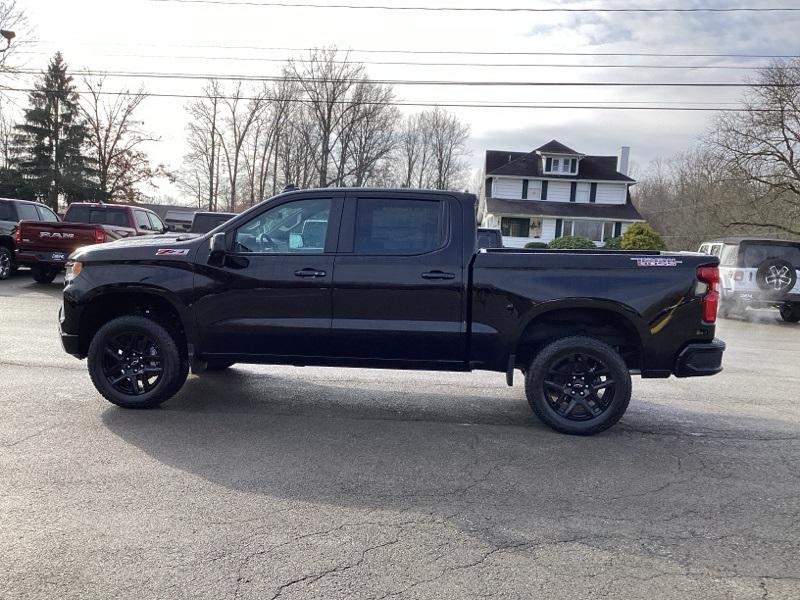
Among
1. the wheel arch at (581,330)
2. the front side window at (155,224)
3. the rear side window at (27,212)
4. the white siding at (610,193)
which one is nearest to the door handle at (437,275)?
the wheel arch at (581,330)

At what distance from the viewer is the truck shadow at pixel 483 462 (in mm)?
3879

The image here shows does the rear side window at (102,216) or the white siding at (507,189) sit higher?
the white siding at (507,189)

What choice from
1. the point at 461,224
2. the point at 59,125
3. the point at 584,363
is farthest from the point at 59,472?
the point at 59,125

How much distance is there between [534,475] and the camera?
458 cm

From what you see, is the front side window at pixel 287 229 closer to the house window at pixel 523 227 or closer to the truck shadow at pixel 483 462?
the truck shadow at pixel 483 462

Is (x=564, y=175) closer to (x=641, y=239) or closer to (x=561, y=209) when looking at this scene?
(x=561, y=209)

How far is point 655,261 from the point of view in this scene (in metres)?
5.41

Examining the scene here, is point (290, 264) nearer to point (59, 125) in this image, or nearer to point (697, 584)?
point (697, 584)

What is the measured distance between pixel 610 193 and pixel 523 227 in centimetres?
713

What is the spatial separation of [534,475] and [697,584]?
149 cm

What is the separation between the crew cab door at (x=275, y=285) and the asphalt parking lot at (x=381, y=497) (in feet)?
2.30

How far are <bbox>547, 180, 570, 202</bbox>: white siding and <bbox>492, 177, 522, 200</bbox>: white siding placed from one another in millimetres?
2200

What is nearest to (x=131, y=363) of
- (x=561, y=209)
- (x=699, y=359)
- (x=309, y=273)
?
(x=309, y=273)

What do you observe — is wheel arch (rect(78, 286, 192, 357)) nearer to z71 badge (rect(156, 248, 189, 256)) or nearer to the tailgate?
z71 badge (rect(156, 248, 189, 256))
